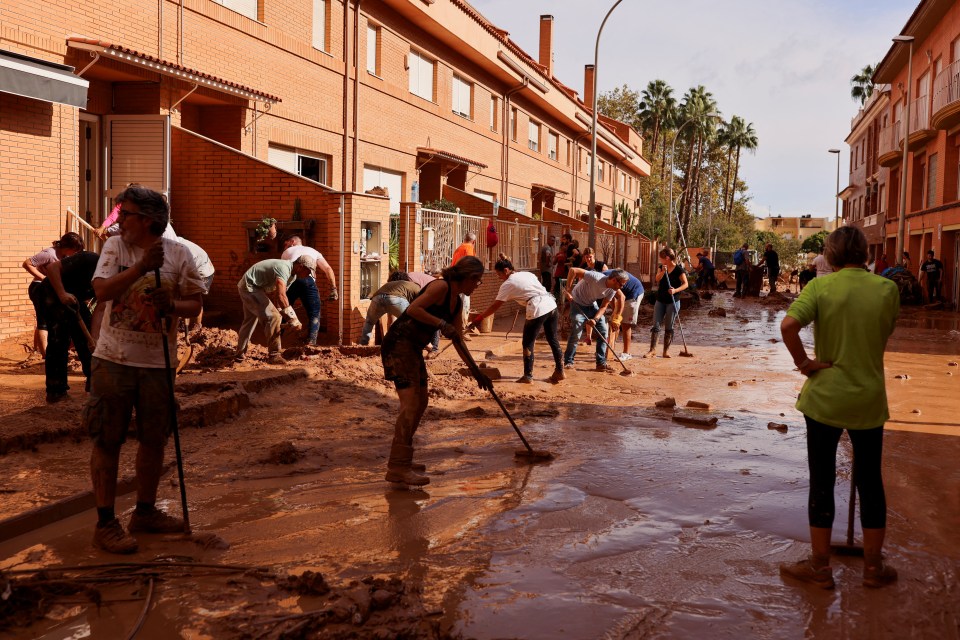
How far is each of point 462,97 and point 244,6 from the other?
10.4 metres

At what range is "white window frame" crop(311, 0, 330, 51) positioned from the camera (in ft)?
56.3

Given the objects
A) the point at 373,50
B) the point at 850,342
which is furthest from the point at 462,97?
the point at 850,342

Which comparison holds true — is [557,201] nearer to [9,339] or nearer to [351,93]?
[351,93]

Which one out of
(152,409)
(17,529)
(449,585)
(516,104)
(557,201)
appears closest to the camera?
(449,585)

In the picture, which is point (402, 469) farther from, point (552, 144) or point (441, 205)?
Answer: point (552, 144)

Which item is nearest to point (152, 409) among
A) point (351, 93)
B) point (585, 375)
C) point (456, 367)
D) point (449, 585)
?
point (449, 585)

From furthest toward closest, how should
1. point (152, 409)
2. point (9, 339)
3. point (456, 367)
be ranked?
→ point (456, 367) → point (9, 339) → point (152, 409)

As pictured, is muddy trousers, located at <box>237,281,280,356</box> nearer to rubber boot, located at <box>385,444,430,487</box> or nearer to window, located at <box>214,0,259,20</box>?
rubber boot, located at <box>385,444,430,487</box>

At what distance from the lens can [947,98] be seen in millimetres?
27375

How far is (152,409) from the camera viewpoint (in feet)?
Answer: 15.1

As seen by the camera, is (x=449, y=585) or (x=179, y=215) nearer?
(x=449, y=585)

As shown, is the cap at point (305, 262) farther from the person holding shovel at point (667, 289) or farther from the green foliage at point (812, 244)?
the green foliage at point (812, 244)

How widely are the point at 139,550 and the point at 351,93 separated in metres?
14.9

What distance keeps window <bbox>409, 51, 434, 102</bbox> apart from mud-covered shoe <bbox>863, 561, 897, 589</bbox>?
61.2 ft
